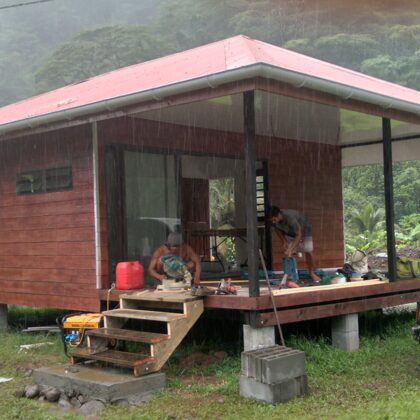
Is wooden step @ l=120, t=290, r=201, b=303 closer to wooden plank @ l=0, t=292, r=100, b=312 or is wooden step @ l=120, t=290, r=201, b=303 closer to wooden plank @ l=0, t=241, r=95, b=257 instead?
wooden plank @ l=0, t=292, r=100, b=312

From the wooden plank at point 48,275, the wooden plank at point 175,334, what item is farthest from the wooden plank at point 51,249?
the wooden plank at point 175,334

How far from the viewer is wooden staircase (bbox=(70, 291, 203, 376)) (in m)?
5.82

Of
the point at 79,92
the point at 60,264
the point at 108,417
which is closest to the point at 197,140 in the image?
the point at 79,92

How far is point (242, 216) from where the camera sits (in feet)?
35.8

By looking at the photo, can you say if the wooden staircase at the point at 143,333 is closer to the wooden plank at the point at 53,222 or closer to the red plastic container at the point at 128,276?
the red plastic container at the point at 128,276

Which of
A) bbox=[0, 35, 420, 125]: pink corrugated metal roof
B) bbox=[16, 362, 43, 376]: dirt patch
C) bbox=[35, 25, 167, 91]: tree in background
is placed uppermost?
bbox=[35, 25, 167, 91]: tree in background

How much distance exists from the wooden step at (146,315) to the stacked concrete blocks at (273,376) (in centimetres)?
102

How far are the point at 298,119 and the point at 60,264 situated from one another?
4.16m

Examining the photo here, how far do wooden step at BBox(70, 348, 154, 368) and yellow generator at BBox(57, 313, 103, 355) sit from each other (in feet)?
1.93

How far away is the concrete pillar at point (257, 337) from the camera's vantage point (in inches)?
249

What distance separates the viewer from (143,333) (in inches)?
241

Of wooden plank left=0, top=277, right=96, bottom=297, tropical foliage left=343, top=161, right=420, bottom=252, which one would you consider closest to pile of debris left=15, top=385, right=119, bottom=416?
wooden plank left=0, top=277, right=96, bottom=297

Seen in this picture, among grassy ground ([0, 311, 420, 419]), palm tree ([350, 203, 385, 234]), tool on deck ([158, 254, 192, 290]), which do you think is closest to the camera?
grassy ground ([0, 311, 420, 419])

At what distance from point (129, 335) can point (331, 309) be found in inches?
96.5
